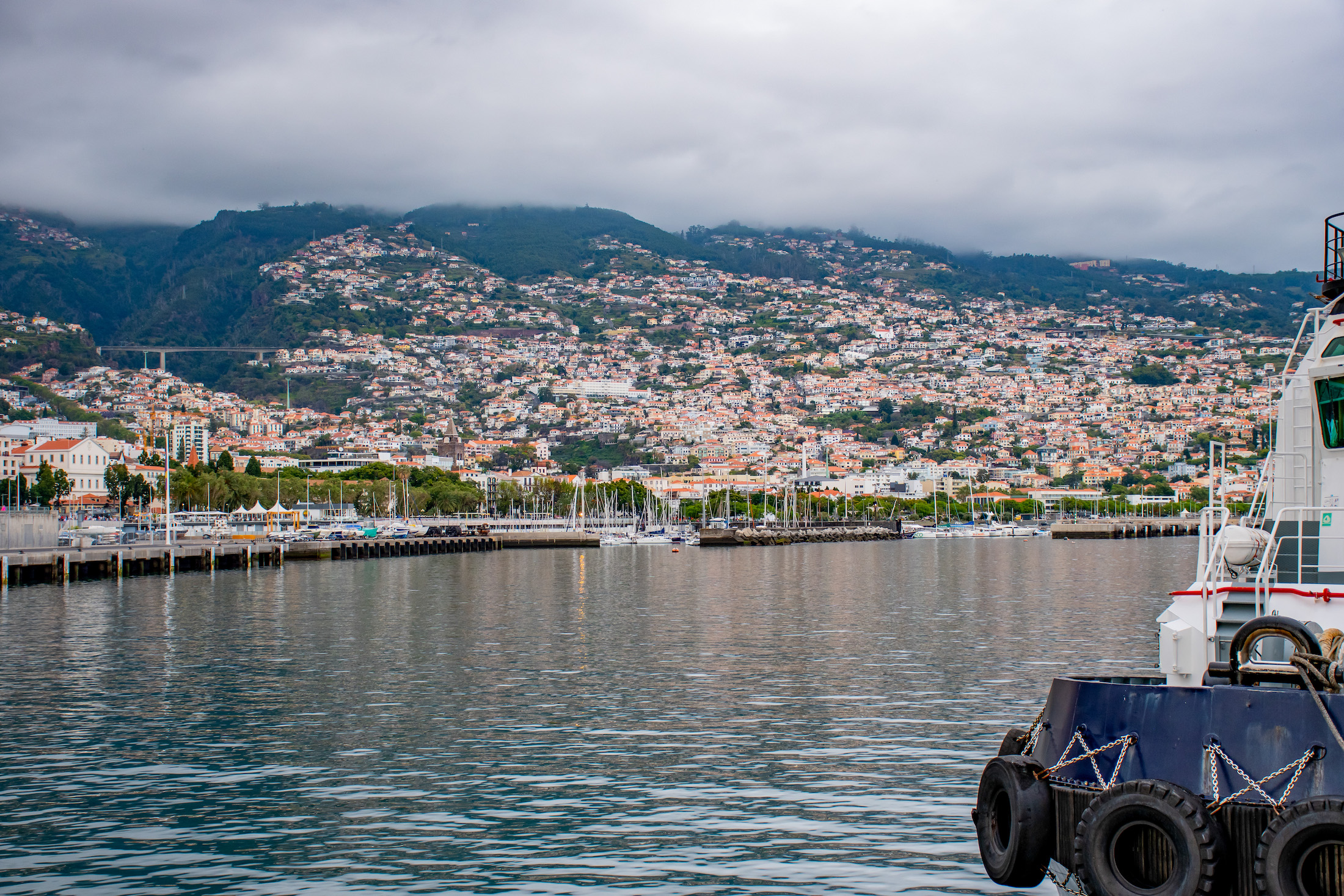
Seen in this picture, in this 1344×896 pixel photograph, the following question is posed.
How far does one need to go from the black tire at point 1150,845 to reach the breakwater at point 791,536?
127 meters

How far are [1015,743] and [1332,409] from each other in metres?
5.62

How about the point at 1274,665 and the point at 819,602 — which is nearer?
the point at 1274,665

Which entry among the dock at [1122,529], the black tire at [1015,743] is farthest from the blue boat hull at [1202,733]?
the dock at [1122,529]

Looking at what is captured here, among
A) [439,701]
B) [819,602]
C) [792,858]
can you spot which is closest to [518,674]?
[439,701]

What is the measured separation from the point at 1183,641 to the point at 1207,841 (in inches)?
162

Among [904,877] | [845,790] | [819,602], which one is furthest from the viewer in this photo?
[819,602]

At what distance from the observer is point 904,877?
37.9 feet

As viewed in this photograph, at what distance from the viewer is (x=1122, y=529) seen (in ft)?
574

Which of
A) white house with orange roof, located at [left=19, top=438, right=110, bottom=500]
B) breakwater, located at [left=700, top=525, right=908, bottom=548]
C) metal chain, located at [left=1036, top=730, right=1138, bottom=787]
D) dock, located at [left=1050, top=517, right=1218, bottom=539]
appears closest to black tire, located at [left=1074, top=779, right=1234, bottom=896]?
metal chain, located at [left=1036, top=730, right=1138, bottom=787]

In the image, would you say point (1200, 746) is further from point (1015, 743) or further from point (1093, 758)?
point (1015, 743)

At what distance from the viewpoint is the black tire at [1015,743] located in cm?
1098

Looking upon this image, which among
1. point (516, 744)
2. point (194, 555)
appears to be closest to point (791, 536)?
point (194, 555)

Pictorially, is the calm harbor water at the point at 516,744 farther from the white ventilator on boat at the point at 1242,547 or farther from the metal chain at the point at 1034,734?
the white ventilator on boat at the point at 1242,547

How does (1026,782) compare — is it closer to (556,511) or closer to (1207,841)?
(1207,841)
